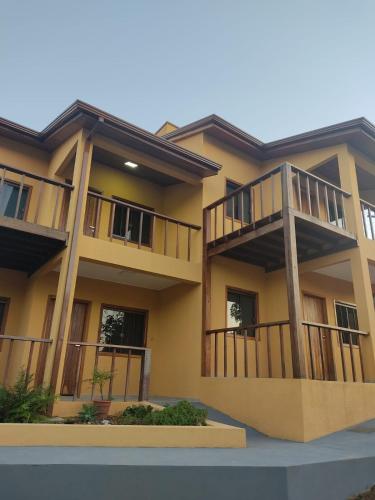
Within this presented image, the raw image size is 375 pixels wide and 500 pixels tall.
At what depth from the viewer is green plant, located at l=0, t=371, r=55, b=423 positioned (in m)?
5.61

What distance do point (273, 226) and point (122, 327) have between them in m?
5.00

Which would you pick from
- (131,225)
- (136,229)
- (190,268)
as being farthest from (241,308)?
(131,225)

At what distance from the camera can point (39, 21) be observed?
1488cm

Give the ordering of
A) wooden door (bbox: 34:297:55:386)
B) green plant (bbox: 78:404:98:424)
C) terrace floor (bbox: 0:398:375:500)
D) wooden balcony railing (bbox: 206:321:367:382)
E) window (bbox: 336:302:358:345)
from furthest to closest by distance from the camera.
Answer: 1. window (bbox: 336:302:358:345)
2. wooden balcony railing (bbox: 206:321:367:382)
3. wooden door (bbox: 34:297:55:386)
4. green plant (bbox: 78:404:98:424)
5. terrace floor (bbox: 0:398:375:500)

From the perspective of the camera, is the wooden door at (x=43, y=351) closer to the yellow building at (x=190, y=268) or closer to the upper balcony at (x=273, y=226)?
the yellow building at (x=190, y=268)

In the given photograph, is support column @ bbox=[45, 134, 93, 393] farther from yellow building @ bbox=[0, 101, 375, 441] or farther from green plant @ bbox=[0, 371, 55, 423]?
green plant @ bbox=[0, 371, 55, 423]

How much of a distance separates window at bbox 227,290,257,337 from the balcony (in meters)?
4.68

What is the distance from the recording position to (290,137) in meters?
11.1

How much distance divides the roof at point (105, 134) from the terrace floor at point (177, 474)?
6388mm

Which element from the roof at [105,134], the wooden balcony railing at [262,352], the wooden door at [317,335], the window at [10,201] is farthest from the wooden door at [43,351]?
the wooden door at [317,335]

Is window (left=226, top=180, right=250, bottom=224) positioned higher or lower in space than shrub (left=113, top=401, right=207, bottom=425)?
higher

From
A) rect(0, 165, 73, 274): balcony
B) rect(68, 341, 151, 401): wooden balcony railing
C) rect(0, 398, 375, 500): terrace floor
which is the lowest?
rect(0, 398, 375, 500): terrace floor

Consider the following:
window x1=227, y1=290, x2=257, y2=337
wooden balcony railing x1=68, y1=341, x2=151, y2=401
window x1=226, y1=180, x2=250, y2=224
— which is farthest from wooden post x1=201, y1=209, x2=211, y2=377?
wooden balcony railing x1=68, y1=341, x2=151, y2=401

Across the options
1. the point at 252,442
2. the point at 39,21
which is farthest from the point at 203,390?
the point at 39,21
